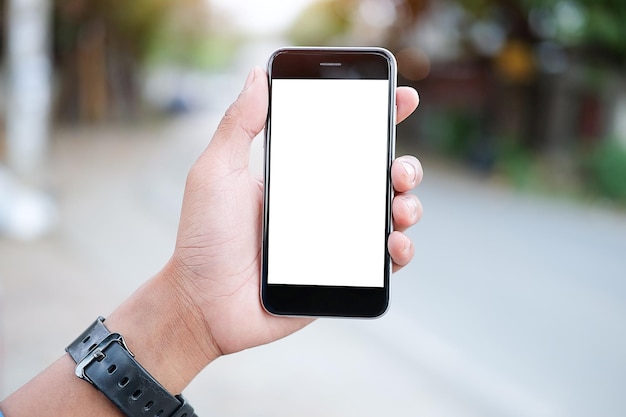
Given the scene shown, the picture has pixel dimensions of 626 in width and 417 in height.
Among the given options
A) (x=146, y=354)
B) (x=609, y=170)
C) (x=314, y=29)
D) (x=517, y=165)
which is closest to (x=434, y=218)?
(x=609, y=170)

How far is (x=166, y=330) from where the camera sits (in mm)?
2031

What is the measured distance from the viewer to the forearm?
1.91 metres

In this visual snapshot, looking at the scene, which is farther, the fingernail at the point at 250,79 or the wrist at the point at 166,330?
the fingernail at the point at 250,79

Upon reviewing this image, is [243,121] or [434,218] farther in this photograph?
[434,218]

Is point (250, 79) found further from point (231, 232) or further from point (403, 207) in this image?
point (403, 207)

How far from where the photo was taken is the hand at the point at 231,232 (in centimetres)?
210

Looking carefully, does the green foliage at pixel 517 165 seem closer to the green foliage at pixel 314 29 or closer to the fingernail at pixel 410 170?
the green foliage at pixel 314 29

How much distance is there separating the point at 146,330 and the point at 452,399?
3471mm

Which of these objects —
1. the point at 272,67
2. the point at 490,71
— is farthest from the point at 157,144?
the point at 272,67

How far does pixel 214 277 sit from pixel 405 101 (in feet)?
2.33

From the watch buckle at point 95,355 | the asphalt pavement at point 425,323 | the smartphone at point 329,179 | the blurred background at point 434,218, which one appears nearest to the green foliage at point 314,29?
the blurred background at point 434,218

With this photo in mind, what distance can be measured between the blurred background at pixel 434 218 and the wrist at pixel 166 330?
9.17 ft

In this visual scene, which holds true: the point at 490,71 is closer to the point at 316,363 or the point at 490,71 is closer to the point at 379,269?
the point at 316,363

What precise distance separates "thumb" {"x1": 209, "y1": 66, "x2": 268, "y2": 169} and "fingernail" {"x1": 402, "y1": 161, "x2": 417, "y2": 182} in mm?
398
